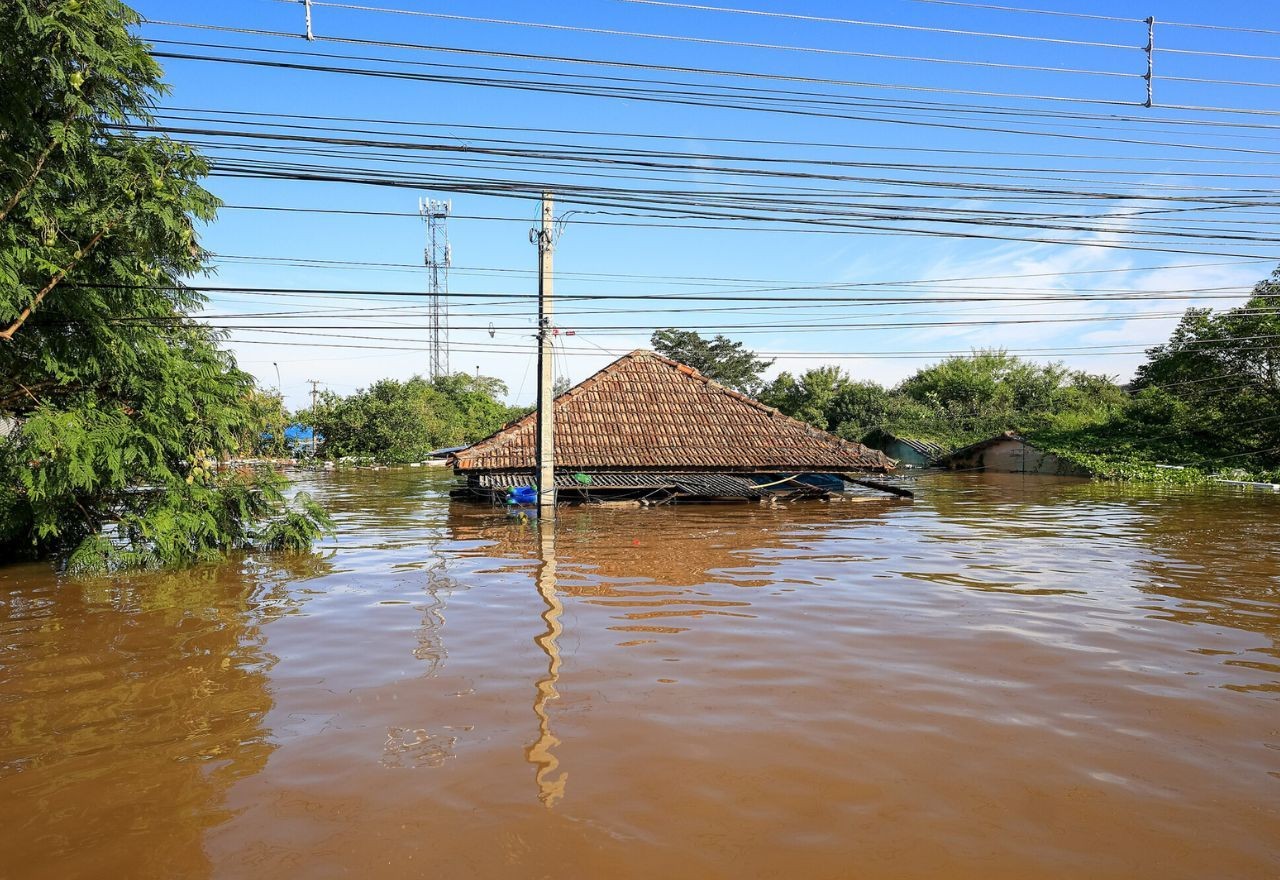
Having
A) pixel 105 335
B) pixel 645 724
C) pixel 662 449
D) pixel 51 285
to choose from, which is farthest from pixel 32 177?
pixel 662 449

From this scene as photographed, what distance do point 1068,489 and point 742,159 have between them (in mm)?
20436

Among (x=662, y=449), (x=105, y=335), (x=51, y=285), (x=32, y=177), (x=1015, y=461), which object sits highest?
(x=32, y=177)

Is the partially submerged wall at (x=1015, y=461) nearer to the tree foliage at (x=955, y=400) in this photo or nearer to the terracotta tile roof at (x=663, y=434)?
the tree foliage at (x=955, y=400)

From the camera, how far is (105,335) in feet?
34.8

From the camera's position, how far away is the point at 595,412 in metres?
21.9

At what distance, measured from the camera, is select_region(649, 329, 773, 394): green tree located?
2180 inches

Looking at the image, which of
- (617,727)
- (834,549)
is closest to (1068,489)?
(834,549)

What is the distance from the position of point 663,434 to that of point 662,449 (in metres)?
0.73

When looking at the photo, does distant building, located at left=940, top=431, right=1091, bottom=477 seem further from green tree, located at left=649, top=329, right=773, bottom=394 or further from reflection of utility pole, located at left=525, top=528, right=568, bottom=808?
reflection of utility pole, located at left=525, top=528, right=568, bottom=808

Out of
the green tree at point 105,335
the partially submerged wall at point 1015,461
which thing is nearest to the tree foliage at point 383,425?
the partially submerged wall at point 1015,461

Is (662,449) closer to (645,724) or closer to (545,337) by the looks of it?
(545,337)

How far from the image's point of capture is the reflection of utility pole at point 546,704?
4.24m

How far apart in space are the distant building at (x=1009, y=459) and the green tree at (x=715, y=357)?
1705cm

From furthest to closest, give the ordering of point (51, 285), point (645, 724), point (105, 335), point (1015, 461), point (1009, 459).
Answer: point (1009, 459) → point (1015, 461) → point (105, 335) → point (51, 285) → point (645, 724)
